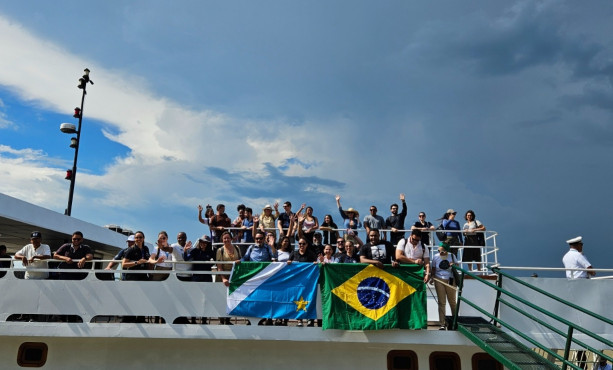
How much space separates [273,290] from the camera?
8289mm

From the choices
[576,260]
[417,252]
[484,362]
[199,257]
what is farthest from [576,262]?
[199,257]

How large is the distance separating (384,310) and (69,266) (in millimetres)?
5948

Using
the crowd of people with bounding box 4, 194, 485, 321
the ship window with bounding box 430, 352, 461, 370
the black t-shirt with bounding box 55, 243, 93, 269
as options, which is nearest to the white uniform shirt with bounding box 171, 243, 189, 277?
the crowd of people with bounding box 4, 194, 485, 321

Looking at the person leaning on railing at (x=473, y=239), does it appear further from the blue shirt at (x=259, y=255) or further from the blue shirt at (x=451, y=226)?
the blue shirt at (x=259, y=255)

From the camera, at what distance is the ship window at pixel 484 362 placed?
8039mm

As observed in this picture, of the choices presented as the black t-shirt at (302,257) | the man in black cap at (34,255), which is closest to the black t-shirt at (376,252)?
the black t-shirt at (302,257)

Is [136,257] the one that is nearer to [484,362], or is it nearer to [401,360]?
[401,360]

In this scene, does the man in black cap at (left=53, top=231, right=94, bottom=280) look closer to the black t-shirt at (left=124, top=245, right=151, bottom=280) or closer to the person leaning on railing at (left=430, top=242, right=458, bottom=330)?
the black t-shirt at (left=124, top=245, right=151, bottom=280)

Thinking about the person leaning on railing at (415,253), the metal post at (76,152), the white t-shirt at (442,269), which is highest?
the metal post at (76,152)

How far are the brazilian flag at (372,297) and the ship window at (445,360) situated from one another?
694mm

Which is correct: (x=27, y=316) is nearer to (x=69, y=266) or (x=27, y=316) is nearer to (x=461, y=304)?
(x=69, y=266)

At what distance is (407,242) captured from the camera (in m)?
8.58

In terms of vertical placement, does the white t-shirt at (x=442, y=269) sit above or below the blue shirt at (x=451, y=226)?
below

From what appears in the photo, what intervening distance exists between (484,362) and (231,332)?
439 cm
